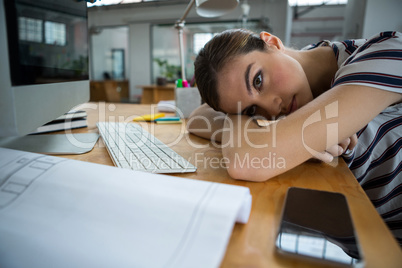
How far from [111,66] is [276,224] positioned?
8.01m

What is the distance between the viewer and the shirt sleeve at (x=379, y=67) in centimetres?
45

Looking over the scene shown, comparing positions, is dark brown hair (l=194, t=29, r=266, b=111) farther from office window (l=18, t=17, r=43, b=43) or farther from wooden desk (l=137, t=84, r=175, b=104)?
wooden desk (l=137, t=84, r=175, b=104)

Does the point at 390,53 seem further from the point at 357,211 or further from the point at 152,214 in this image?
the point at 152,214

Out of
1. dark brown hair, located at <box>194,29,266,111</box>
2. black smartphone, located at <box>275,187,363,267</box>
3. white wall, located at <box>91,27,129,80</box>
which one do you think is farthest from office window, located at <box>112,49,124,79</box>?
black smartphone, located at <box>275,187,363,267</box>

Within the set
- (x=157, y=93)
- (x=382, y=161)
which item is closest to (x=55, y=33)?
(x=382, y=161)

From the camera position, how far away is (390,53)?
0.47 metres

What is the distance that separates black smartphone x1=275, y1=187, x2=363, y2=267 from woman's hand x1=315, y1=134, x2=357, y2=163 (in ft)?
0.43

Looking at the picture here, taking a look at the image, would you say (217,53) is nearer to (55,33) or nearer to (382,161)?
(55,33)

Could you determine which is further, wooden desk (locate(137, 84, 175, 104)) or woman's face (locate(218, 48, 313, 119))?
wooden desk (locate(137, 84, 175, 104))

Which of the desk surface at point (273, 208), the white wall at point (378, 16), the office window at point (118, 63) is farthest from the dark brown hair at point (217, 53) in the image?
the office window at point (118, 63)

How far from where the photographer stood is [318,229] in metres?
0.29

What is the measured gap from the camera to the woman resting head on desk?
1.45 ft

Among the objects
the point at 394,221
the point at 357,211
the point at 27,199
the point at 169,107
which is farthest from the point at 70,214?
the point at 169,107

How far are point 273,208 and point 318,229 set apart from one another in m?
0.06
